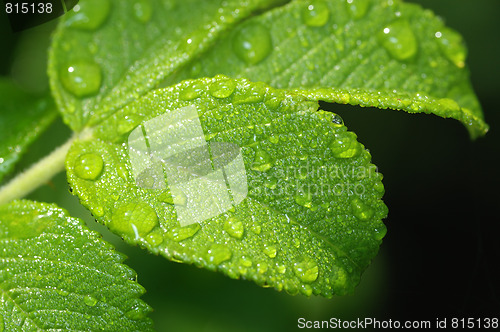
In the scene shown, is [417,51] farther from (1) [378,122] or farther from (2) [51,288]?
(2) [51,288]

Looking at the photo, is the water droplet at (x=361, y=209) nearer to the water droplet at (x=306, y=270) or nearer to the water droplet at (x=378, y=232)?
the water droplet at (x=378, y=232)

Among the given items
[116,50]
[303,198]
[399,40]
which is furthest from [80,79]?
[399,40]

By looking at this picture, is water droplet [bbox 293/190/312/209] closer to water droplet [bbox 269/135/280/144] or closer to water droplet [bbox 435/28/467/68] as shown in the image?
water droplet [bbox 269/135/280/144]

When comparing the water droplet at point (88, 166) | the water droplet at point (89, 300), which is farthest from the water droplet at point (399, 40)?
the water droplet at point (89, 300)

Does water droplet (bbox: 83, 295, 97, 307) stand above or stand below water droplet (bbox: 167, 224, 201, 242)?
below

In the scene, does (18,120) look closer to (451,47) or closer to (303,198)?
(303,198)

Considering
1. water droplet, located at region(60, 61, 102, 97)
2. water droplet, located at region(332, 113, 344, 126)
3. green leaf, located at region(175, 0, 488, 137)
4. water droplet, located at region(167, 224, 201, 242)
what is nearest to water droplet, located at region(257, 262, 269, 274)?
water droplet, located at region(167, 224, 201, 242)
